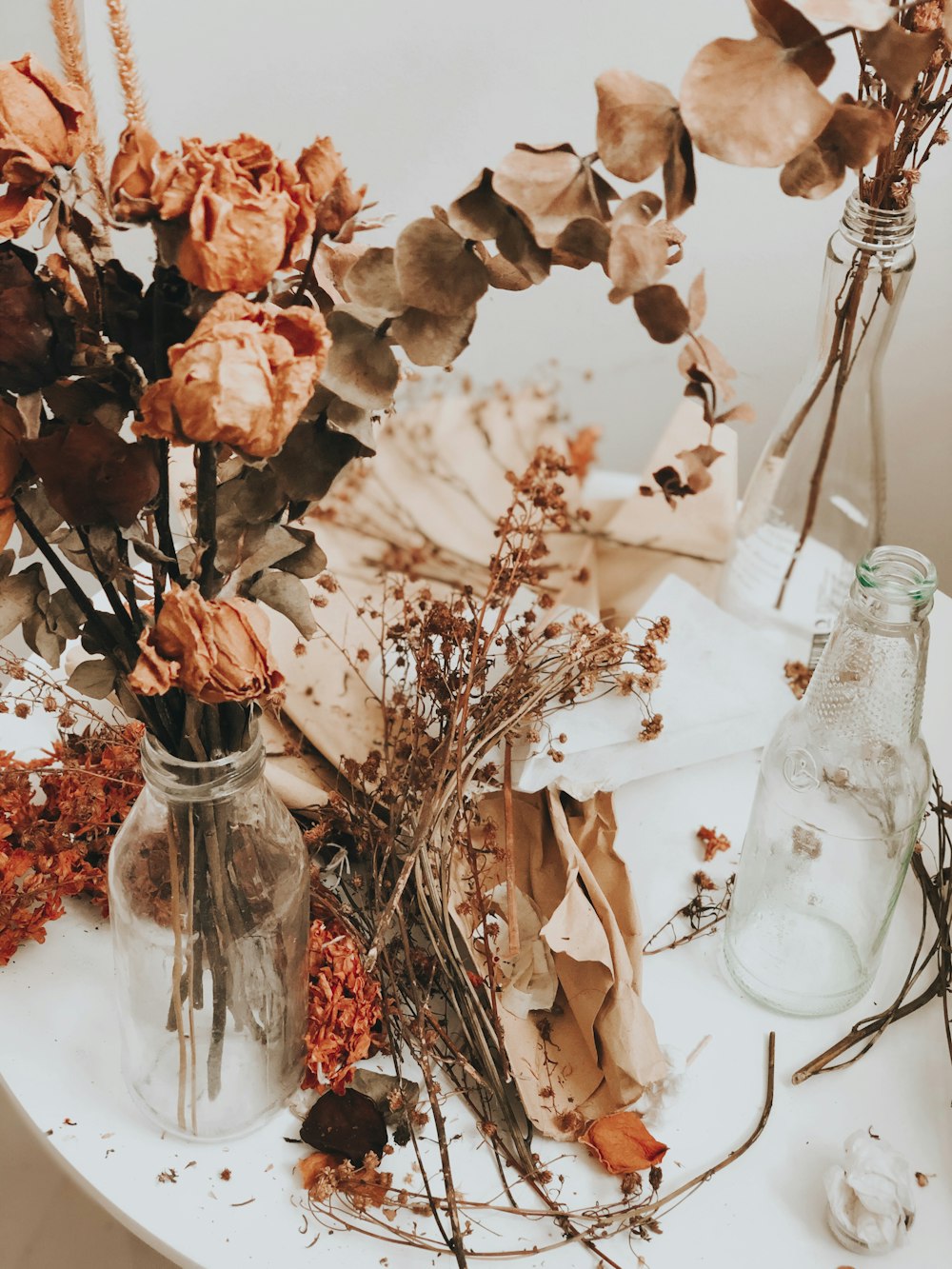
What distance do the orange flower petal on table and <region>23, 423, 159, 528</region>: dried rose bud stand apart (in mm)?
457

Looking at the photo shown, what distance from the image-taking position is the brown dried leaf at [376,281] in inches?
17.4

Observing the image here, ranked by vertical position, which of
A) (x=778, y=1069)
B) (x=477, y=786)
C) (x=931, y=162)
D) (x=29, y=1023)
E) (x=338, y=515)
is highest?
(x=931, y=162)

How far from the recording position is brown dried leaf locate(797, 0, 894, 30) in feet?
1.12

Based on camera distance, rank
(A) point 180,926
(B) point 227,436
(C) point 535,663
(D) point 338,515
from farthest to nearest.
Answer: (D) point 338,515, (C) point 535,663, (A) point 180,926, (B) point 227,436

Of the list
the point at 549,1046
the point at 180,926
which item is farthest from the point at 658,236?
the point at 549,1046

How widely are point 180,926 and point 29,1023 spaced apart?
0.22 m

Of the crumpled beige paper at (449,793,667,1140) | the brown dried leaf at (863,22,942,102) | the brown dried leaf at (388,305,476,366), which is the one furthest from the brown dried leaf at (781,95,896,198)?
the crumpled beige paper at (449,793,667,1140)

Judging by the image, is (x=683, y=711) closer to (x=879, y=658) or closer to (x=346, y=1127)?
(x=879, y=658)

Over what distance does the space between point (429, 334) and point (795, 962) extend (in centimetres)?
55

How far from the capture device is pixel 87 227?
411 millimetres

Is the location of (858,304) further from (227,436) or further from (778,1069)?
(227,436)

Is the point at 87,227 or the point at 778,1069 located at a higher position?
the point at 87,227

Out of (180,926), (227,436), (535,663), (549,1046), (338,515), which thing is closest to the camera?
(227,436)

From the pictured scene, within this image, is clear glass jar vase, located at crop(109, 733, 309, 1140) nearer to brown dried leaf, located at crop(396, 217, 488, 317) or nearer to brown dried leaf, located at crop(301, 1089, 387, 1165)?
brown dried leaf, located at crop(301, 1089, 387, 1165)
